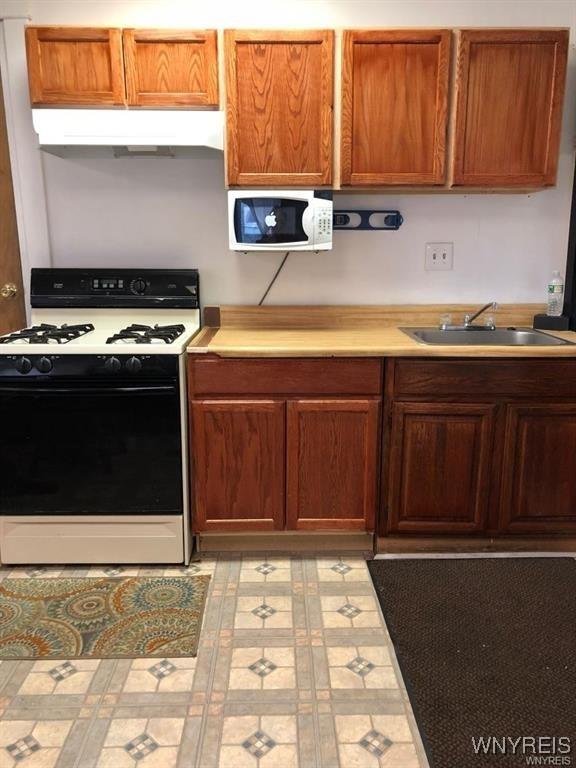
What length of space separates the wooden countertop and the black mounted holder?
0.38m

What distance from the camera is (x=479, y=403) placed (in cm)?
217

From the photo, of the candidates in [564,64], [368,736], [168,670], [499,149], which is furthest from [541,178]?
[168,670]

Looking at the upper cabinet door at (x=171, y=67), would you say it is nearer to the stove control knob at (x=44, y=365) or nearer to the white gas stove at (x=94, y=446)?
the white gas stove at (x=94, y=446)

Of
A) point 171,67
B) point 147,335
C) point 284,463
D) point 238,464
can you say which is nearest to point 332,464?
point 284,463

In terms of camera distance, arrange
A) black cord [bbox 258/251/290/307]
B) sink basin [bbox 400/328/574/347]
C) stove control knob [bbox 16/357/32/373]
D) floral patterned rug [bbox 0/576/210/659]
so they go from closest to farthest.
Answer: floral patterned rug [bbox 0/576/210/659] < stove control knob [bbox 16/357/32/373] < sink basin [bbox 400/328/574/347] < black cord [bbox 258/251/290/307]

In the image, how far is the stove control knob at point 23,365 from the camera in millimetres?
2018

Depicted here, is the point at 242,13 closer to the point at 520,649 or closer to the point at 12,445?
the point at 12,445

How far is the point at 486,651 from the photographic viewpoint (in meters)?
1.77

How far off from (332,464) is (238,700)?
918 mm

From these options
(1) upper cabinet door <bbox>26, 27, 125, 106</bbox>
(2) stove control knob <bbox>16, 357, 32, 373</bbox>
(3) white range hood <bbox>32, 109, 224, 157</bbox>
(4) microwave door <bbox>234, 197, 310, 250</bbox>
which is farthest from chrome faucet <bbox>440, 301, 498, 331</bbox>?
(2) stove control knob <bbox>16, 357, 32, 373</bbox>

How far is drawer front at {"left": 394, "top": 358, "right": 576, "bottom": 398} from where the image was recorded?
7.00ft

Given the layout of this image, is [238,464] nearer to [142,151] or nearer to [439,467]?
[439,467]

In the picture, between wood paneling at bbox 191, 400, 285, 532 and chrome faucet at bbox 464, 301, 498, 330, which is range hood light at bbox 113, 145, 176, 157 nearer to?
wood paneling at bbox 191, 400, 285, 532

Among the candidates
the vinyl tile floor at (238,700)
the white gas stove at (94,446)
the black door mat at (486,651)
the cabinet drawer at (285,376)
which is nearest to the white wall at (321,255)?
the white gas stove at (94,446)
